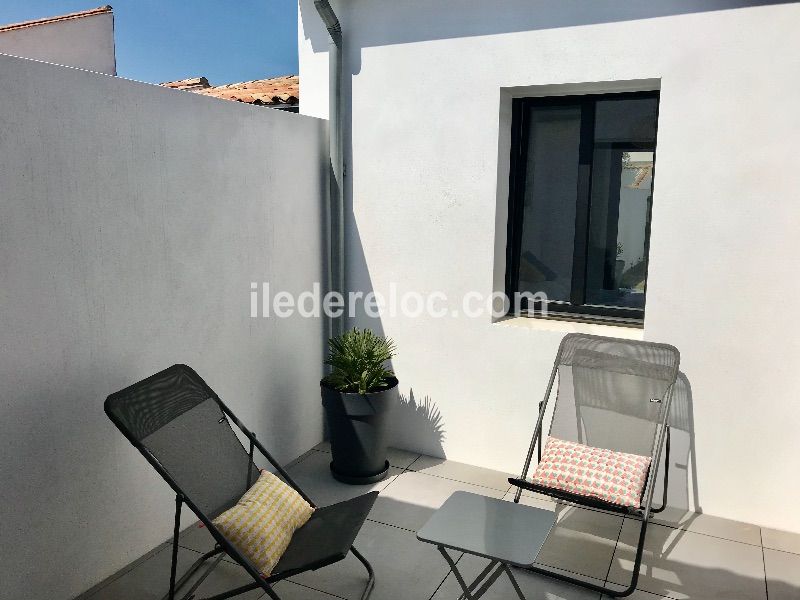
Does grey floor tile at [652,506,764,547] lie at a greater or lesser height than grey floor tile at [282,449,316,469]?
lesser

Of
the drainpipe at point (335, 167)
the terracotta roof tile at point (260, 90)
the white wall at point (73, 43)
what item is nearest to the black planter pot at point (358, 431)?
the drainpipe at point (335, 167)

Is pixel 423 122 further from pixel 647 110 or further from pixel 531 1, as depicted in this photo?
pixel 647 110

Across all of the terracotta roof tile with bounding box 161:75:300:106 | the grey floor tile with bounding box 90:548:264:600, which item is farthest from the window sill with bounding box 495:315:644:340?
the terracotta roof tile with bounding box 161:75:300:106

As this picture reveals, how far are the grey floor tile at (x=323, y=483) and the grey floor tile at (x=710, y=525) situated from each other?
1.74 meters

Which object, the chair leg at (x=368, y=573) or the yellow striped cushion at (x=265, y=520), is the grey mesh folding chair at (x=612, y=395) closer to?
the chair leg at (x=368, y=573)

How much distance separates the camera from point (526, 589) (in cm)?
324

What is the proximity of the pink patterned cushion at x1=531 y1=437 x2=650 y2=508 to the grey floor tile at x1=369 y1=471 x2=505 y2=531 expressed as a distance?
25.8 inches

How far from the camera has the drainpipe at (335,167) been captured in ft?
15.0

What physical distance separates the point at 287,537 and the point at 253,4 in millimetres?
24409

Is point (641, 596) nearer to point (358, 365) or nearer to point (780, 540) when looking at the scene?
point (780, 540)

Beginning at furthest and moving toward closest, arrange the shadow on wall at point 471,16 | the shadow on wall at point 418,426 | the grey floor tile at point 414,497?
the shadow on wall at point 418,426 → the grey floor tile at point 414,497 → the shadow on wall at point 471,16

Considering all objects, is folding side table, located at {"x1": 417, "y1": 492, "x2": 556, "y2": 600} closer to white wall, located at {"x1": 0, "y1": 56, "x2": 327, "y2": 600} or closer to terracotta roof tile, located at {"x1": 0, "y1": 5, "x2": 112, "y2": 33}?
white wall, located at {"x1": 0, "y1": 56, "x2": 327, "y2": 600}

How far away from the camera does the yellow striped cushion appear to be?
286 cm

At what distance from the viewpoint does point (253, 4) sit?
941 inches
